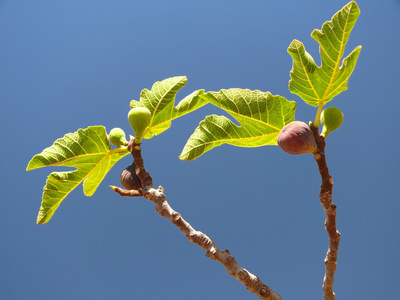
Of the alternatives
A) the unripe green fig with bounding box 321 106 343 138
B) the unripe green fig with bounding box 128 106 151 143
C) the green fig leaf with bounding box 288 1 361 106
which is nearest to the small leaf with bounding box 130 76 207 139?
the unripe green fig with bounding box 128 106 151 143

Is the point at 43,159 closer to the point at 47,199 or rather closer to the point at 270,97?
the point at 47,199

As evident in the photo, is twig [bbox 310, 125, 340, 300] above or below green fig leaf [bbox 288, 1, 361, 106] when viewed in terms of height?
below

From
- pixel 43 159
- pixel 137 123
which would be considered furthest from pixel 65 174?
pixel 137 123

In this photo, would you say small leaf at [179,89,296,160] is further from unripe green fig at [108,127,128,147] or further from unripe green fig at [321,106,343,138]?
unripe green fig at [108,127,128,147]

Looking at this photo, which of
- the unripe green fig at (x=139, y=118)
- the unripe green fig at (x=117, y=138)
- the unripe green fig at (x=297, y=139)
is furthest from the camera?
the unripe green fig at (x=117, y=138)

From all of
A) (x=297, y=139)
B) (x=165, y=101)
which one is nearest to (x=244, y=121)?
(x=297, y=139)

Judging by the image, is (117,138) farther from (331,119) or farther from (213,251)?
(331,119)

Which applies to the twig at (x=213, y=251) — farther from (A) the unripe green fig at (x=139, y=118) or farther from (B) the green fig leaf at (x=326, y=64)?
(B) the green fig leaf at (x=326, y=64)

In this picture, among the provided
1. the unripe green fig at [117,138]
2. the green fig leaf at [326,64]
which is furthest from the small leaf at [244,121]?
the unripe green fig at [117,138]
